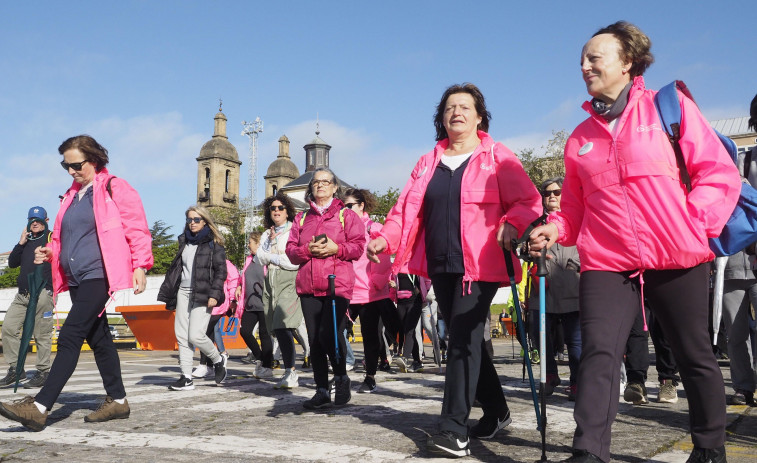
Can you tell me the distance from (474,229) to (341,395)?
2592 mm

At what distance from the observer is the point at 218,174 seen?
4296 inches

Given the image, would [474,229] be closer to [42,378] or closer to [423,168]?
[423,168]

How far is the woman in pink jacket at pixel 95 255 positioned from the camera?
5.53 metres

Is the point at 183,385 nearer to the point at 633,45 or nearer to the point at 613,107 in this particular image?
the point at 613,107

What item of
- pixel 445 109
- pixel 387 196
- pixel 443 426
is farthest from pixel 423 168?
pixel 387 196

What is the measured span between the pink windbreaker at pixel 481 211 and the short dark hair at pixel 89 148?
2644mm

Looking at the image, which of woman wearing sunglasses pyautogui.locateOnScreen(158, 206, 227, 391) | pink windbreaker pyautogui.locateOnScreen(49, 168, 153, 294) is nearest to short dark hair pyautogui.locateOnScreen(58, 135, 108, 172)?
pink windbreaker pyautogui.locateOnScreen(49, 168, 153, 294)

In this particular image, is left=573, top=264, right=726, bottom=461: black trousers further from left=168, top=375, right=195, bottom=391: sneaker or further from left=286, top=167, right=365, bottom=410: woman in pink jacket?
left=168, top=375, right=195, bottom=391: sneaker

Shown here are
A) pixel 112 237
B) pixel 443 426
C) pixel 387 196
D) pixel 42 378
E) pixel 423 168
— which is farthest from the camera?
pixel 387 196

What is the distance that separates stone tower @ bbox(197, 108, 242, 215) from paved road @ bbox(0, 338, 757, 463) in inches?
4038

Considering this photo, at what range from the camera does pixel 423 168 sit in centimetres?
471

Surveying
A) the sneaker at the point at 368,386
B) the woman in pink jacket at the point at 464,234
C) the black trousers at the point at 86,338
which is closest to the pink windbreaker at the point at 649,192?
the woman in pink jacket at the point at 464,234

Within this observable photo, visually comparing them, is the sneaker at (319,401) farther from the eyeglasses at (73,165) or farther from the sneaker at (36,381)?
the sneaker at (36,381)

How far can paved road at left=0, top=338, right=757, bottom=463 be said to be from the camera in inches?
159
